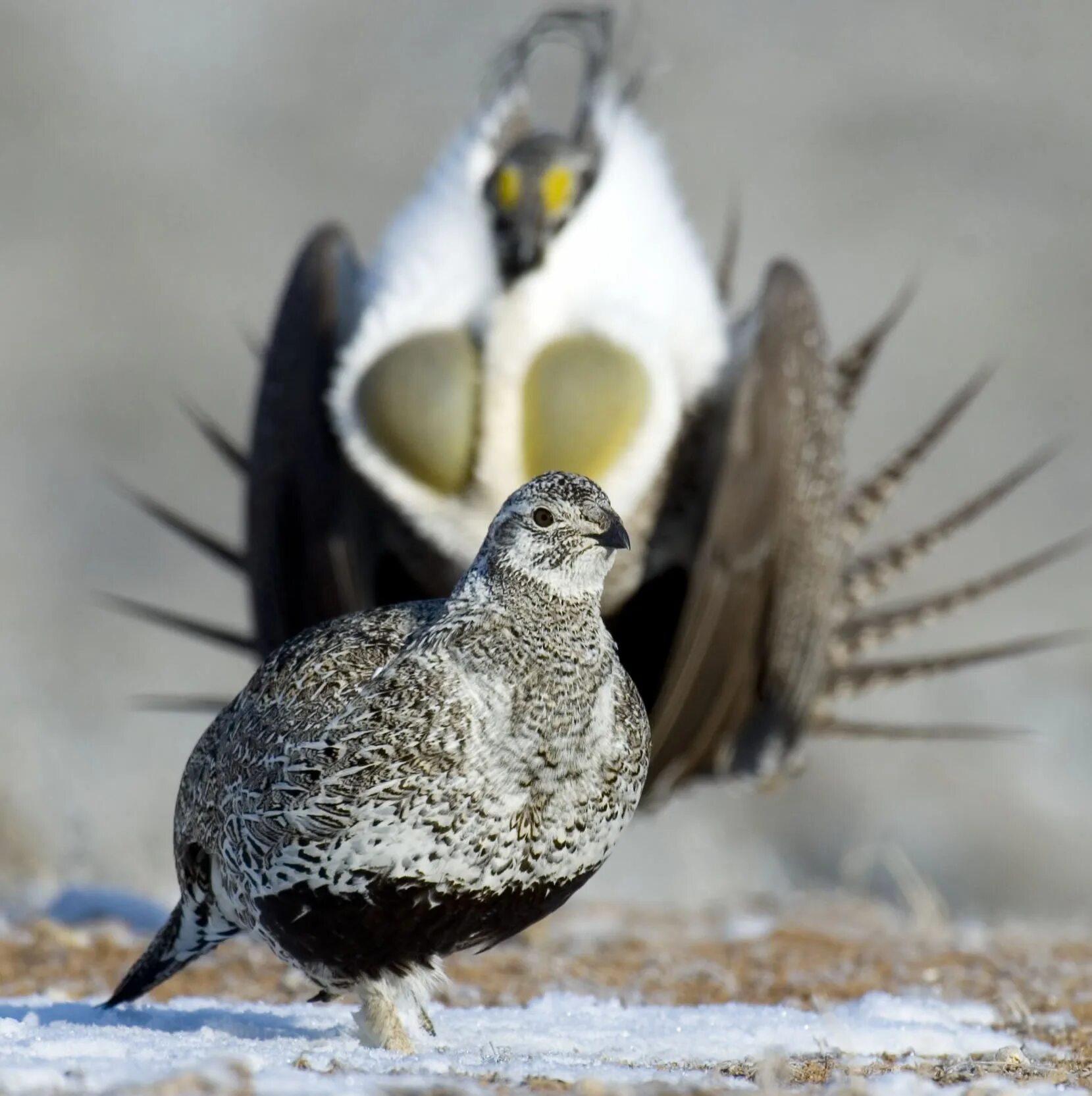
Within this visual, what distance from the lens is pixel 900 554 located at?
19.7 feet

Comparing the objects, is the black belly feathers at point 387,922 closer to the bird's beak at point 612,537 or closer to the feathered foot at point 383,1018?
the feathered foot at point 383,1018

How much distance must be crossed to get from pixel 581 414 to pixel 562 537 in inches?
96.1

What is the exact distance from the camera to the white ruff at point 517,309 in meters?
5.35

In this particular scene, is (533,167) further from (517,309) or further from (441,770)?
(441,770)

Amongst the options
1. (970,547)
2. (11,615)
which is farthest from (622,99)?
(970,547)

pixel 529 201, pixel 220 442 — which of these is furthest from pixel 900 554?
pixel 220 442

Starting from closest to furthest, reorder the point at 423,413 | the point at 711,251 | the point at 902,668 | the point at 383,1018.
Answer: the point at 383,1018
the point at 423,413
the point at 902,668
the point at 711,251

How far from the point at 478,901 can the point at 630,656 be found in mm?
2838

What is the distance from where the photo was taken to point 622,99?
623 cm

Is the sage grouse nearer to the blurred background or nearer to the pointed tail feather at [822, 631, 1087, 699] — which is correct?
the pointed tail feather at [822, 631, 1087, 699]

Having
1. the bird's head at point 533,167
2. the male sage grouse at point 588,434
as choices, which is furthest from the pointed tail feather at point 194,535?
the bird's head at point 533,167

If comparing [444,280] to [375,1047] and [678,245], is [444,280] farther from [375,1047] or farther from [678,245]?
[375,1047]

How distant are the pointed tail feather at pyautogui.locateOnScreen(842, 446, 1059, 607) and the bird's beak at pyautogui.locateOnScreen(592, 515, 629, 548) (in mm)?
3055

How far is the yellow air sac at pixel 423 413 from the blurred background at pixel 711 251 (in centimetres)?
136
